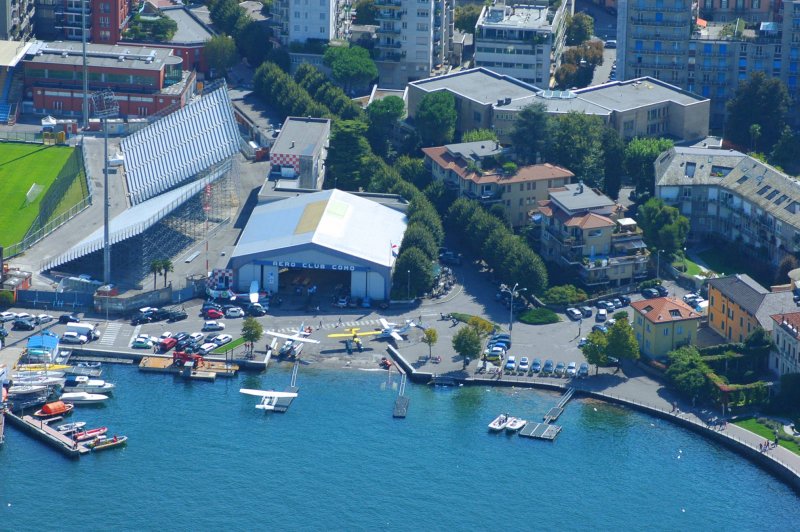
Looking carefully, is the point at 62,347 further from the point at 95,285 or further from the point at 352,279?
the point at 352,279

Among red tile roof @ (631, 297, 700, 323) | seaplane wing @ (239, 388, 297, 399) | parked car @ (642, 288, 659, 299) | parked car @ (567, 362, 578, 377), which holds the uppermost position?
red tile roof @ (631, 297, 700, 323)

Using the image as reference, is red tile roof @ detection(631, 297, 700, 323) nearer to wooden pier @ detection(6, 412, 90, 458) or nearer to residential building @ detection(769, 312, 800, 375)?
residential building @ detection(769, 312, 800, 375)

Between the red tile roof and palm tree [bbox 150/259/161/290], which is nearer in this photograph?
the red tile roof

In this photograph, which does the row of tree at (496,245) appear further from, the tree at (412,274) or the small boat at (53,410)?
the small boat at (53,410)

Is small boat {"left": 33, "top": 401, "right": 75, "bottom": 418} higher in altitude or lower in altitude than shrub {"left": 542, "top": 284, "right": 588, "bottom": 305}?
lower

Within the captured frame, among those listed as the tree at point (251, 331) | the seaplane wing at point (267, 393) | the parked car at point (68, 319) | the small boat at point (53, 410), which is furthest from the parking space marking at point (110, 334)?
the seaplane wing at point (267, 393)

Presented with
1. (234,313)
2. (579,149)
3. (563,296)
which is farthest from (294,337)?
(579,149)

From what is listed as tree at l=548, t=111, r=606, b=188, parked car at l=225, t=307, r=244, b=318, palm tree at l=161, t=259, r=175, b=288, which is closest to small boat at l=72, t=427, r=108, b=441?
parked car at l=225, t=307, r=244, b=318
